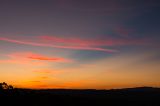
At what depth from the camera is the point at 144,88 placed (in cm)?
16125


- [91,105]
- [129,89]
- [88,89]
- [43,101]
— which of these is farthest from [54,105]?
[129,89]

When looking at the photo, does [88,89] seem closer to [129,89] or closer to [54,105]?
[129,89]

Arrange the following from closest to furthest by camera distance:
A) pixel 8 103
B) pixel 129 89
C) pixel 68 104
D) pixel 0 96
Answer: pixel 8 103, pixel 0 96, pixel 68 104, pixel 129 89

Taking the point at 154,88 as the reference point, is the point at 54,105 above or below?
below

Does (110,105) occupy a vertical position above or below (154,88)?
below

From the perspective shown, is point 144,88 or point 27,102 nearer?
point 27,102

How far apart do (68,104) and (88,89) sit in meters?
91.9

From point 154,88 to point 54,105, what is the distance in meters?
127

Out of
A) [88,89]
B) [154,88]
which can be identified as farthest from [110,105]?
[154,88]

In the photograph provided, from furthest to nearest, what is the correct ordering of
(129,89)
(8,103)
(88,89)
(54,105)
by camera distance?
(129,89), (88,89), (54,105), (8,103)

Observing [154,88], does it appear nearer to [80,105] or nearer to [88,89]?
[88,89]

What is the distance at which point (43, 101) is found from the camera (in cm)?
4681

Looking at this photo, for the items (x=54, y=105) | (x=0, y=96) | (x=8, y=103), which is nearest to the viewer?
(x=8, y=103)

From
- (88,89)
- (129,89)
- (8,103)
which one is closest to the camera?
(8,103)
